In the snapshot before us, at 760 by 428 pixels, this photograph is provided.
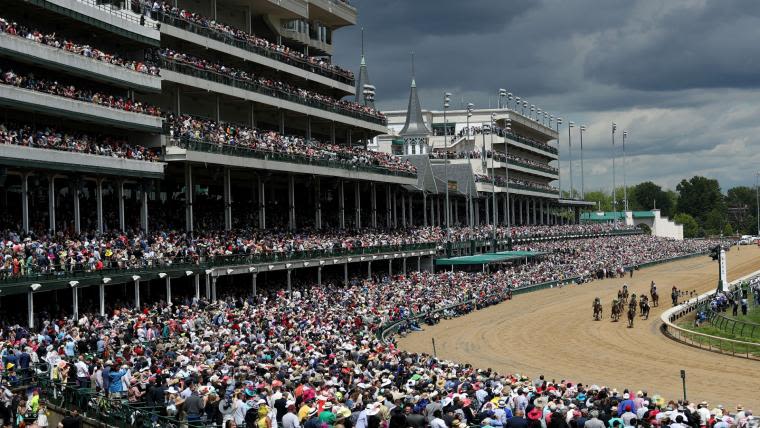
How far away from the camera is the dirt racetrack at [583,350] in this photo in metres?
30.7

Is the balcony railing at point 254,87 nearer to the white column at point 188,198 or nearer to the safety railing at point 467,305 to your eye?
the white column at point 188,198

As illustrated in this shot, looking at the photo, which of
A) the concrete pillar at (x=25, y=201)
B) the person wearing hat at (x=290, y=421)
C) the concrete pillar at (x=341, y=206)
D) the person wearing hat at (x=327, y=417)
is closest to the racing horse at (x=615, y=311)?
the concrete pillar at (x=341, y=206)

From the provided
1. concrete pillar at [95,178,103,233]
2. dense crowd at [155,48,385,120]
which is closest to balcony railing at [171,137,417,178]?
dense crowd at [155,48,385,120]

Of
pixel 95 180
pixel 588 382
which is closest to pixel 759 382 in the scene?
pixel 588 382

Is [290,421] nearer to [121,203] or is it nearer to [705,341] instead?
Answer: [121,203]

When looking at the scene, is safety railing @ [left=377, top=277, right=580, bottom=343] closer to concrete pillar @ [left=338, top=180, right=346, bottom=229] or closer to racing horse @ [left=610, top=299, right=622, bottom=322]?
racing horse @ [left=610, top=299, right=622, bottom=322]

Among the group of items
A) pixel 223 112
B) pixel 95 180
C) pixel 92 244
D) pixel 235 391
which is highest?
pixel 223 112

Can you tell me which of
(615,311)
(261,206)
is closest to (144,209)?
(261,206)

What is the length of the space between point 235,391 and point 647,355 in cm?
2301

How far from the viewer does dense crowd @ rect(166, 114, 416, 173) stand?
43.5 metres

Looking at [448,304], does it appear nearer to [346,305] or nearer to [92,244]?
[346,305]

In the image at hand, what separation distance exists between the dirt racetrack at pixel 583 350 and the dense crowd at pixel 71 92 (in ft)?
49.8

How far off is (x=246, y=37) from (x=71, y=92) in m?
16.6

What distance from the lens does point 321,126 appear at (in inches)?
2473
